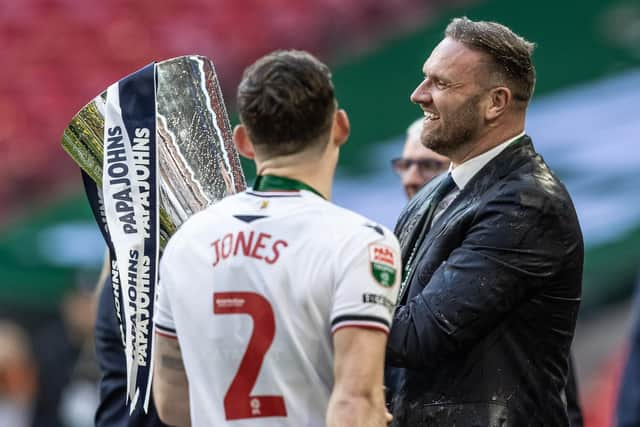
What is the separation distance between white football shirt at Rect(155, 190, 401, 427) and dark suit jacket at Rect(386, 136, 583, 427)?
1.58 ft

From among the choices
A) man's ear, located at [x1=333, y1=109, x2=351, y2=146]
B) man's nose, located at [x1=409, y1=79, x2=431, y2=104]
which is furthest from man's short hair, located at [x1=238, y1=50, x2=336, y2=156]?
man's nose, located at [x1=409, y1=79, x2=431, y2=104]

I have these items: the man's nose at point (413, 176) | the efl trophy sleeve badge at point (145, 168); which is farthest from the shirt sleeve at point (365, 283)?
the man's nose at point (413, 176)

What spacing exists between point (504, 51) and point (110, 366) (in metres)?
1.56

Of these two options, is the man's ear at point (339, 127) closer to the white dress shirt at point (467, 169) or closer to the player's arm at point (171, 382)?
the player's arm at point (171, 382)

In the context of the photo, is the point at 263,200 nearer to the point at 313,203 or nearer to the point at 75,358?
the point at 313,203

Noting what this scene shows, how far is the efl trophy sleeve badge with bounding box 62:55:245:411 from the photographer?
9.43 ft

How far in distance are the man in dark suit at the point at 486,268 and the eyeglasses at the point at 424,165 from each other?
1.04m

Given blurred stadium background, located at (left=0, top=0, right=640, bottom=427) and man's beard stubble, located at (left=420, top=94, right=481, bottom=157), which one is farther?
blurred stadium background, located at (left=0, top=0, right=640, bottom=427)

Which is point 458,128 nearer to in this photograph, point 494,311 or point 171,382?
point 494,311

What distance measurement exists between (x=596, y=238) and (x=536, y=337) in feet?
19.1

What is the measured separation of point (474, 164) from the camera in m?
3.11

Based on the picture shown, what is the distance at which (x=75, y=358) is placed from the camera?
6.25m

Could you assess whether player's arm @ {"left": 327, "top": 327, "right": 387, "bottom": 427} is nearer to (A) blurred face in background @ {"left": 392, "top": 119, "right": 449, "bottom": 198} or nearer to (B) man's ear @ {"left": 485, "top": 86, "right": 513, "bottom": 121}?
(B) man's ear @ {"left": 485, "top": 86, "right": 513, "bottom": 121}

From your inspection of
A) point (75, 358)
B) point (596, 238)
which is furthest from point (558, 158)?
point (75, 358)
